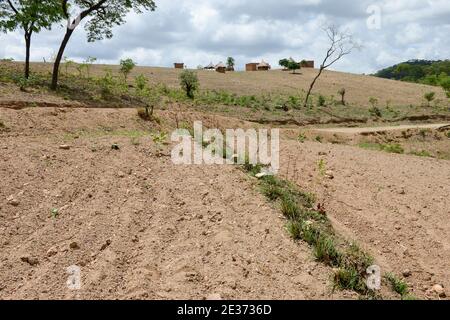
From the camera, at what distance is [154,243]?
5.24m

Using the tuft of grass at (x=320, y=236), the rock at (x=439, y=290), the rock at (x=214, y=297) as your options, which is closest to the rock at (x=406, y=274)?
the rock at (x=439, y=290)

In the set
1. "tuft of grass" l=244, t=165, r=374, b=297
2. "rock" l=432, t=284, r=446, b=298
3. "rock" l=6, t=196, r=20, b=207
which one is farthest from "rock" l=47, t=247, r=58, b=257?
"rock" l=432, t=284, r=446, b=298

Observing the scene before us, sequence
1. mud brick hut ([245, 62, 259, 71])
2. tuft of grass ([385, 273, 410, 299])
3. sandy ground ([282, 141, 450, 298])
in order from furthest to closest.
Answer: mud brick hut ([245, 62, 259, 71])
sandy ground ([282, 141, 450, 298])
tuft of grass ([385, 273, 410, 299])

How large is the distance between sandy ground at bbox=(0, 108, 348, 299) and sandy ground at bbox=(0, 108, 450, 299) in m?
0.02

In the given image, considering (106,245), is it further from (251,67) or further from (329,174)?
(251,67)

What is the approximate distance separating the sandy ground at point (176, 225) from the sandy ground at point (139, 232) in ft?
0.05

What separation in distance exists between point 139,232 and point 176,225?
440mm

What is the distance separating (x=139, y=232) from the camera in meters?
5.57

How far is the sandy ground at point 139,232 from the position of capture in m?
4.53

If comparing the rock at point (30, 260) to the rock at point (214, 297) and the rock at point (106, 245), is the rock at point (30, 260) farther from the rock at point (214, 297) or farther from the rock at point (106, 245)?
the rock at point (214, 297)

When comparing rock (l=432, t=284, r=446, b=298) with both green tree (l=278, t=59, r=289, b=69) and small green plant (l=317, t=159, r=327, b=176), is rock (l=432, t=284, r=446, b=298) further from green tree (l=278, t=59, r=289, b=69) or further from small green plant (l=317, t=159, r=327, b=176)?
green tree (l=278, t=59, r=289, b=69)

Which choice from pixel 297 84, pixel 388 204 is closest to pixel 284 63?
pixel 297 84

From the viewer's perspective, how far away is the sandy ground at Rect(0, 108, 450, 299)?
4.60 m
